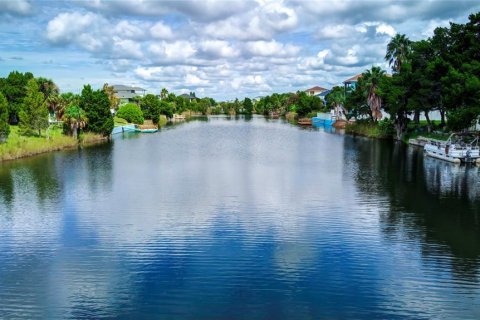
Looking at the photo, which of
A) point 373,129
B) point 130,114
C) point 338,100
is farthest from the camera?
point 338,100

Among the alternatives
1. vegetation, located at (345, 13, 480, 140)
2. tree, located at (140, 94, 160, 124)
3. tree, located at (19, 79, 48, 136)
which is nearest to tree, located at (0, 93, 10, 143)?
tree, located at (19, 79, 48, 136)

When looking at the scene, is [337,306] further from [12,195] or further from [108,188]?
[12,195]

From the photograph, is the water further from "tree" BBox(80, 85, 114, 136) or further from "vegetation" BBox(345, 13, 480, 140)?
"tree" BBox(80, 85, 114, 136)

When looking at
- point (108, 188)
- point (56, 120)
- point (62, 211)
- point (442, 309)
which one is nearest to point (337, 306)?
point (442, 309)

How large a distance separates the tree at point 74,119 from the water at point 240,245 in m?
26.4

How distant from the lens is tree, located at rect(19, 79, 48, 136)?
63703mm

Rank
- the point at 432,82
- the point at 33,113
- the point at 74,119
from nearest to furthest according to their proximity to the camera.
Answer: the point at 432,82
the point at 33,113
the point at 74,119

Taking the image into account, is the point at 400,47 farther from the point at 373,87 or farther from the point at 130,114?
the point at 130,114

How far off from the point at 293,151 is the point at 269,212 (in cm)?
3424

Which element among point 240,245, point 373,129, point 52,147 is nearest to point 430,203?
point 240,245

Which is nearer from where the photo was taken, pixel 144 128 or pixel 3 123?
pixel 3 123

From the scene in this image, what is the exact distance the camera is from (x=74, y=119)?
68938 mm

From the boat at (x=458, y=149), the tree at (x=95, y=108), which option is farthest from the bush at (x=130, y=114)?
the boat at (x=458, y=149)

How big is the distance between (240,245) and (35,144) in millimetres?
44635
